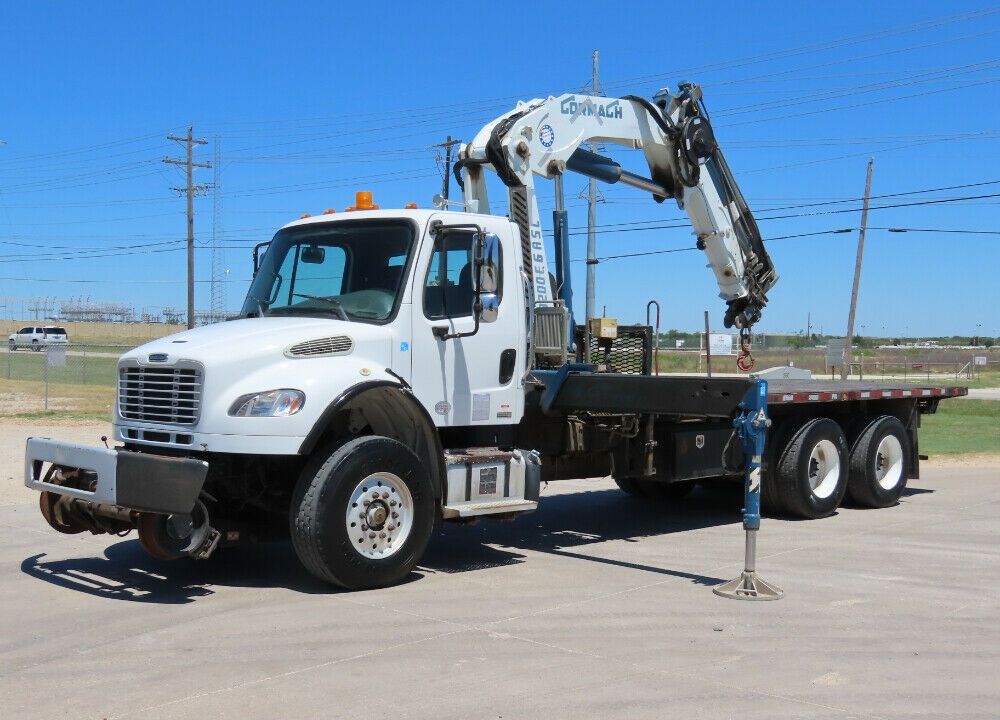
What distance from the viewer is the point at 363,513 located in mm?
7520

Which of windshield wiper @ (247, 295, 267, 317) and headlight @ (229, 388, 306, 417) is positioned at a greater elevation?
windshield wiper @ (247, 295, 267, 317)

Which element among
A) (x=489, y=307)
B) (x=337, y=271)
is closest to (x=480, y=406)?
(x=489, y=307)

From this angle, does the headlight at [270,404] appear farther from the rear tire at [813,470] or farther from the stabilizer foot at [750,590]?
the rear tire at [813,470]

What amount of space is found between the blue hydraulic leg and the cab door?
6.24 ft

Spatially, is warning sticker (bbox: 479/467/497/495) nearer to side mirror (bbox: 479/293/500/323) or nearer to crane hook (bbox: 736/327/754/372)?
side mirror (bbox: 479/293/500/323)

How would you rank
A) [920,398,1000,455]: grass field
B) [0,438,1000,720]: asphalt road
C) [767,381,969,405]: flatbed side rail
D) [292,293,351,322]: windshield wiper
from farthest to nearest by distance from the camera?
[920,398,1000,455]: grass field → [767,381,969,405]: flatbed side rail → [292,293,351,322]: windshield wiper → [0,438,1000,720]: asphalt road

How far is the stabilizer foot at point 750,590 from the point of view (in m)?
7.49

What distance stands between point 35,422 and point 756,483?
19.3m

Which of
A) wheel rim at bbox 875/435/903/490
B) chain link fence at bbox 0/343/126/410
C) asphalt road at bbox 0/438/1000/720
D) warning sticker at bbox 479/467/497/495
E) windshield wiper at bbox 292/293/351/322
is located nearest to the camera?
asphalt road at bbox 0/438/1000/720

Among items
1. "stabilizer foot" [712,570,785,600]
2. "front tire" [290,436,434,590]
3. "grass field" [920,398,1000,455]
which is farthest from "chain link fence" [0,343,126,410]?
"stabilizer foot" [712,570,785,600]

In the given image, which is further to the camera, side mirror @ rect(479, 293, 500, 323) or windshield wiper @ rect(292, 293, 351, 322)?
side mirror @ rect(479, 293, 500, 323)

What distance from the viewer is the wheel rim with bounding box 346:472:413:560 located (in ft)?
24.6

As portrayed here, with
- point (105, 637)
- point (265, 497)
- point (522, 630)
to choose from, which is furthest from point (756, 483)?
point (105, 637)

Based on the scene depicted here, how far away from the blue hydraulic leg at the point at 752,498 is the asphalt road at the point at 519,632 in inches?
6.5
